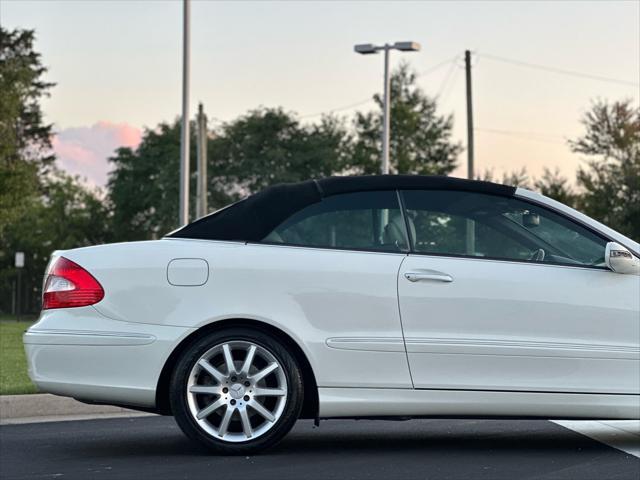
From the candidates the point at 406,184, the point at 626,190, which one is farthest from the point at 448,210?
the point at 626,190

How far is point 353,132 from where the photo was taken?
214 feet

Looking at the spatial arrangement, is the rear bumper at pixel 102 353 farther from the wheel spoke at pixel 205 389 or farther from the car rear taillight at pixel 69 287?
the wheel spoke at pixel 205 389

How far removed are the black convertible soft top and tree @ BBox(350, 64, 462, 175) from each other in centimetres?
5139

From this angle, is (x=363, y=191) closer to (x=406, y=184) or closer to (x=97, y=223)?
(x=406, y=184)

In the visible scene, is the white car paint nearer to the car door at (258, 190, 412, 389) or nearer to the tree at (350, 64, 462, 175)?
the car door at (258, 190, 412, 389)

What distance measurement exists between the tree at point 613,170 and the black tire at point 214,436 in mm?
50550

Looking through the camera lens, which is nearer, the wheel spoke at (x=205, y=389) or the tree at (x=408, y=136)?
the wheel spoke at (x=205, y=389)

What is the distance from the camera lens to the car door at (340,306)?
280 inches

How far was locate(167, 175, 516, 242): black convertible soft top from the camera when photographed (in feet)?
24.0

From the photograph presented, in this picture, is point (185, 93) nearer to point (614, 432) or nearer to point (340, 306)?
point (614, 432)

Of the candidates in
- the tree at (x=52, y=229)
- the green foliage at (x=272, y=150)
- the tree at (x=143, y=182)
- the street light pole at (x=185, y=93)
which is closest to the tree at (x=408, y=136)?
the green foliage at (x=272, y=150)

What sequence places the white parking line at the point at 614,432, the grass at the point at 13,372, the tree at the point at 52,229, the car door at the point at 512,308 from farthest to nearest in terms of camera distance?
1. the tree at the point at 52,229
2. the grass at the point at 13,372
3. the white parking line at the point at 614,432
4. the car door at the point at 512,308

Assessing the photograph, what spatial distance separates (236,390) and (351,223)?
1169 mm

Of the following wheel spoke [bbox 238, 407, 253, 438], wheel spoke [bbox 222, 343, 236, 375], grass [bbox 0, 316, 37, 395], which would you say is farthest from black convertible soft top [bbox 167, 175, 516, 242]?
grass [bbox 0, 316, 37, 395]
